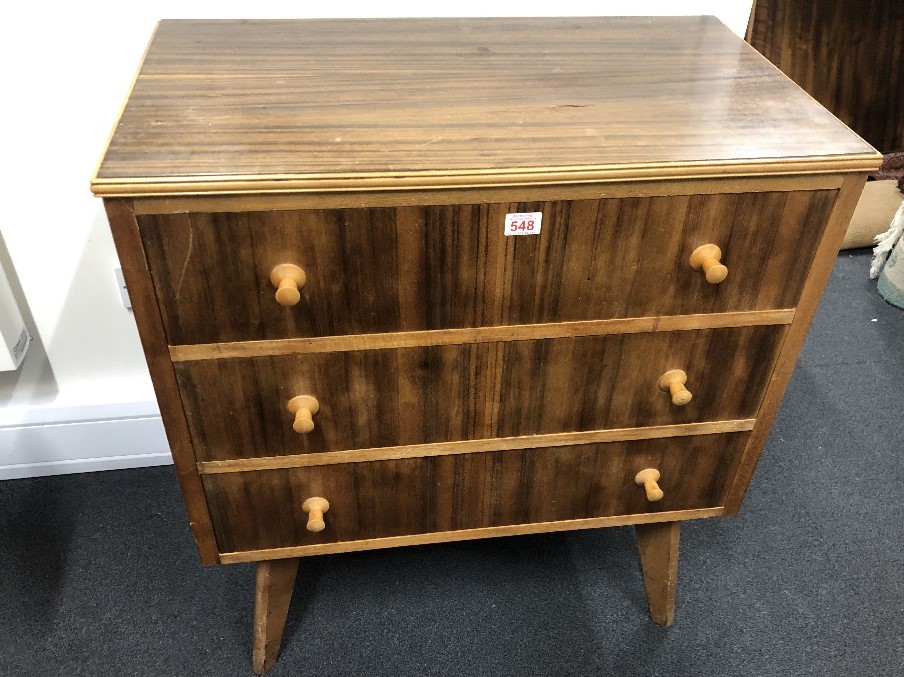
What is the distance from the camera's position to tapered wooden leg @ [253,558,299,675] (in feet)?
3.42

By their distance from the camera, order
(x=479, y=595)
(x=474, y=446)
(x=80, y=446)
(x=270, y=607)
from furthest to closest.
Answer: (x=80, y=446) < (x=479, y=595) < (x=270, y=607) < (x=474, y=446)

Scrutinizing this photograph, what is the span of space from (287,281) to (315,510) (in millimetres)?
329

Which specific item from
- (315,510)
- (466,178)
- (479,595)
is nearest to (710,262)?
(466,178)

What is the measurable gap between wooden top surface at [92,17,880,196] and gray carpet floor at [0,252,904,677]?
77 centimetres

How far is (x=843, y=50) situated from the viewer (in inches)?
70.8

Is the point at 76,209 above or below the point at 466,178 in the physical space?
below

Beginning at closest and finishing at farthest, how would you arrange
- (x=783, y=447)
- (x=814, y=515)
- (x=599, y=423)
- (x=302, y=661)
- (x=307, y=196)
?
(x=307, y=196)
(x=599, y=423)
(x=302, y=661)
(x=814, y=515)
(x=783, y=447)

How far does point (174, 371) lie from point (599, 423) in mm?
487

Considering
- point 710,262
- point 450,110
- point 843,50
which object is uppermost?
point 450,110

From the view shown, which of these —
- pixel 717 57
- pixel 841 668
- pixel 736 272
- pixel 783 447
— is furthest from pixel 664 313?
pixel 783 447

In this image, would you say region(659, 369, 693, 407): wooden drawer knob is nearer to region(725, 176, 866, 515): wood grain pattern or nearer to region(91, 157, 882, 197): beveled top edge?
region(725, 176, 866, 515): wood grain pattern

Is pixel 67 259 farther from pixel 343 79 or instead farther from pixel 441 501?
pixel 441 501

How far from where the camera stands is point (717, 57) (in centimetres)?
93

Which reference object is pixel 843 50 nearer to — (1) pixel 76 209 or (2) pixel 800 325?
(2) pixel 800 325
